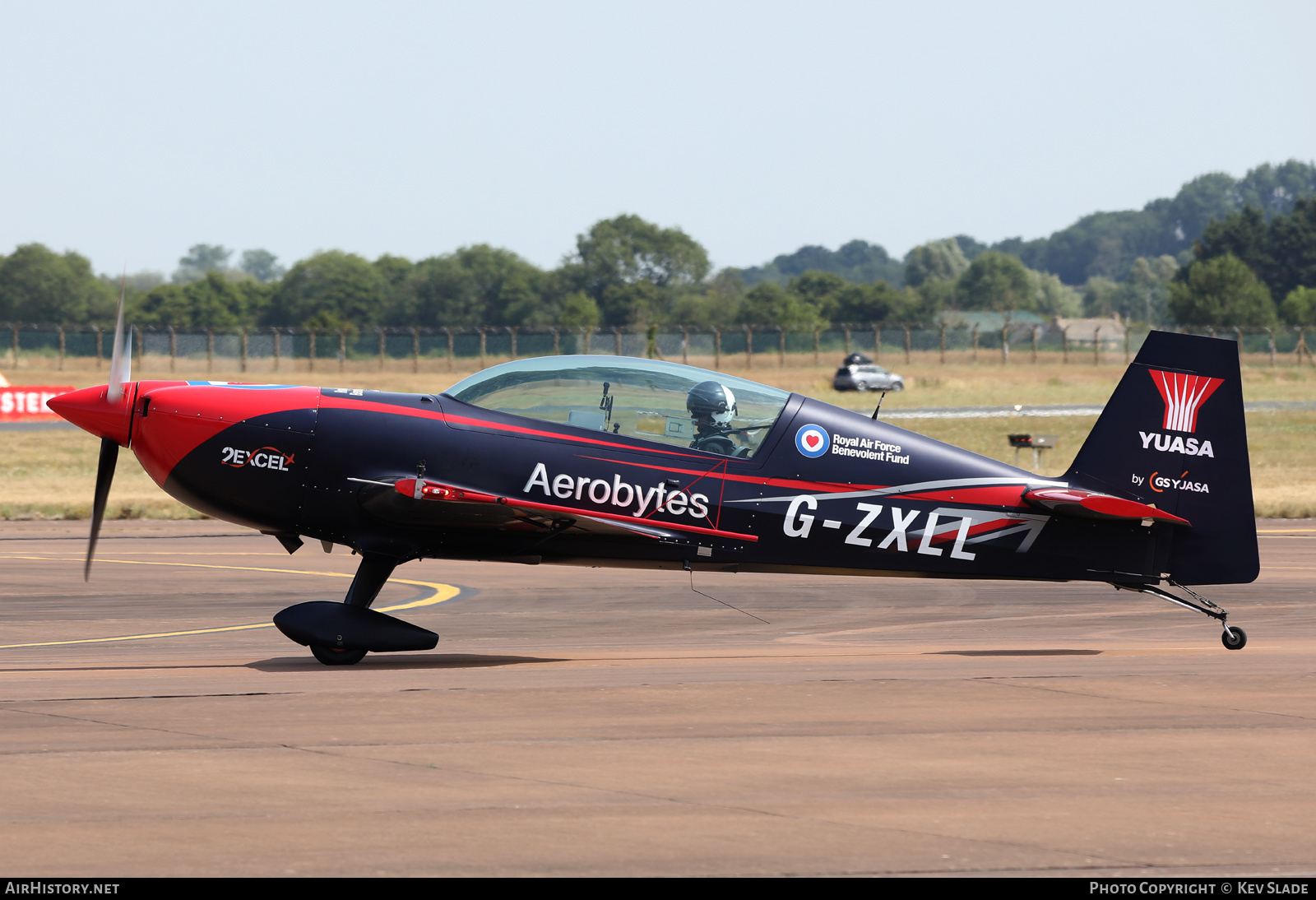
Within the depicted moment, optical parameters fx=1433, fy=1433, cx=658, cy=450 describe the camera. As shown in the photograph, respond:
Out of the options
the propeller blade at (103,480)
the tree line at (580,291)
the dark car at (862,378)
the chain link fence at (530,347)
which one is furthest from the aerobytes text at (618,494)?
the tree line at (580,291)

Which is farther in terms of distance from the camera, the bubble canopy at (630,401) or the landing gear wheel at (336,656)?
the bubble canopy at (630,401)

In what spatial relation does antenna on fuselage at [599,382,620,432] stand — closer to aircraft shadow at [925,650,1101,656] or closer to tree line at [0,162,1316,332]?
aircraft shadow at [925,650,1101,656]

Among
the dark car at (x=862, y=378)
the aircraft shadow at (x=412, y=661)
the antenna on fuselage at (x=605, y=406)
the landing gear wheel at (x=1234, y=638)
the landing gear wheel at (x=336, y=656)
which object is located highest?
the antenna on fuselage at (x=605, y=406)

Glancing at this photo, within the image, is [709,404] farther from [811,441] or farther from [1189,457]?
[1189,457]

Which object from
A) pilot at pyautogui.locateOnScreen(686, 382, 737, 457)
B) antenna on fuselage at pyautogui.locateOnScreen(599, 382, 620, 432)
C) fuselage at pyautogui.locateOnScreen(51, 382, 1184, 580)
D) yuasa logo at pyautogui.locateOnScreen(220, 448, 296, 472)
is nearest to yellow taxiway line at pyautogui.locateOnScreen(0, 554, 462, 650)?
fuselage at pyautogui.locateOnScreen(51, 382, 1184, 580)

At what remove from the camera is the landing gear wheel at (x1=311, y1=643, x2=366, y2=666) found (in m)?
11.5

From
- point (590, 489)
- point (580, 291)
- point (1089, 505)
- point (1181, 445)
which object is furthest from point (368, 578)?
point (580, 291)

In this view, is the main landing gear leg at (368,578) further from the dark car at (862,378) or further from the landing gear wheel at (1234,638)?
the dark car at (862,378)

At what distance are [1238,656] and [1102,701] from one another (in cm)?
270

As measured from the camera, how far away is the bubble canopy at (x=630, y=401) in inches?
457

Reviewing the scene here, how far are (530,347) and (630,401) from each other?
69.1 meters

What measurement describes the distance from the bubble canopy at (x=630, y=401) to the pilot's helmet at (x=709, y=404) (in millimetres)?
17

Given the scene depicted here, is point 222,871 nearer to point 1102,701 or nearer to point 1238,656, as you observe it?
point 1102,701

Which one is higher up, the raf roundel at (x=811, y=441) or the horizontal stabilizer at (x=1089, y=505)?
the raf roundel at (x=811, y=441)
